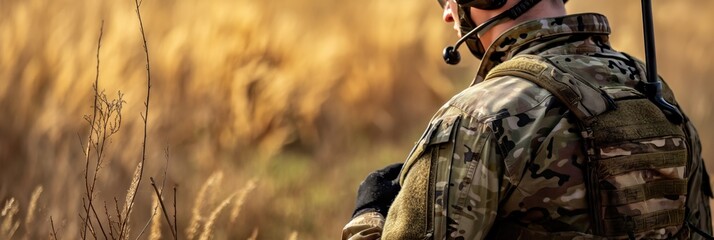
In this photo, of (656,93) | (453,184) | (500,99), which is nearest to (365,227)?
(453,184)

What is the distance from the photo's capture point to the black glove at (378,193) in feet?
9.44

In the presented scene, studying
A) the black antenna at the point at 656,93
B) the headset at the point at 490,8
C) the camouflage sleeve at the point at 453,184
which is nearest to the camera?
the camouflage sleeve at the point at 453,184

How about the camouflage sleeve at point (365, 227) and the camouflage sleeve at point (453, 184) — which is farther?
the camouflage sleeve at point (365, 227)

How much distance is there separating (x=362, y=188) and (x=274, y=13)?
591 centimetres

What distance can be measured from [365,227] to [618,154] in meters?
0.58

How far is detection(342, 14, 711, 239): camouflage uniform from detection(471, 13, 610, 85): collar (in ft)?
0.59

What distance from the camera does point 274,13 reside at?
873 centimetres

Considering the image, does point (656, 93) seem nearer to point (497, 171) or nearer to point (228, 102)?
point (497, 171)

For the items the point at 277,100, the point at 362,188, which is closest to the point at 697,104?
the point at 277,100

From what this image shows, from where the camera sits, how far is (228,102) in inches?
273

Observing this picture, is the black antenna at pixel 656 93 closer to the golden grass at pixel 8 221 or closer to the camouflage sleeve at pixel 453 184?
the camouflage sleeve at pixel 453 184

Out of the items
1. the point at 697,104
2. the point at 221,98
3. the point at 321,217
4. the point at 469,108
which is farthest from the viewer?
the point at 697,104

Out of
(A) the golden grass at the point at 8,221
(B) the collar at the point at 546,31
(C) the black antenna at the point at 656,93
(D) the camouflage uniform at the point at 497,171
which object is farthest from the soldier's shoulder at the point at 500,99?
(A) the golden grass at the point at 8,221

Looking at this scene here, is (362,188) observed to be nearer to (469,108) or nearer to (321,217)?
(469,108)
